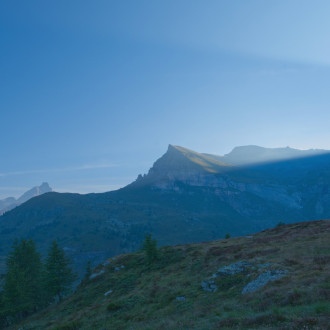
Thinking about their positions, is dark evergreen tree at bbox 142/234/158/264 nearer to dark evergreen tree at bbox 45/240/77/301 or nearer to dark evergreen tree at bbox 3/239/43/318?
dark evergreen tree at bbox 45/240/77/301

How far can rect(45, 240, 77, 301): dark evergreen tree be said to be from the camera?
49312 millimetres

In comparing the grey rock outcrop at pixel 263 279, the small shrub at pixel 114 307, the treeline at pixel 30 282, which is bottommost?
the treeline at pixel 30 282

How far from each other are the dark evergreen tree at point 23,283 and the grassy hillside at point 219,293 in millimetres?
11643

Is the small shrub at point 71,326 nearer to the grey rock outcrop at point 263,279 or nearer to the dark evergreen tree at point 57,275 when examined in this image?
the grey rock outcrop at point 263,279

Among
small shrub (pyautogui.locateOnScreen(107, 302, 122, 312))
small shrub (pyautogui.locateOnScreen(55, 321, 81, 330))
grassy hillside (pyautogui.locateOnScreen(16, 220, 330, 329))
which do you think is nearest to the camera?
grassy hillside (pyautogui.locateOnScreen(16, 220, 330, 329))

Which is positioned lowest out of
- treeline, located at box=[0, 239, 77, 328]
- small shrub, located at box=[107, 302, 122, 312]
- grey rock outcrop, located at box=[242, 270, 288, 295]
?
treeline, located at box=[0, 239, 77, 328]

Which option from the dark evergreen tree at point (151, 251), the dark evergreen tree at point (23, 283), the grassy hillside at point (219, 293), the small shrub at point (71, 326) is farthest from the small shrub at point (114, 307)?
the dark evergreen tree at point (23, 283)

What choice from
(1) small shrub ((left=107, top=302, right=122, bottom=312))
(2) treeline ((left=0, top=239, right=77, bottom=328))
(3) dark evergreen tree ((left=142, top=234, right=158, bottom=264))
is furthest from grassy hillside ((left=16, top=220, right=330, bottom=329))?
(2) treeline ((left=0, top=239, right=77, bottom=328))

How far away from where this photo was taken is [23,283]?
151 feet

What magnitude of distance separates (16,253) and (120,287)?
33521 millimetres

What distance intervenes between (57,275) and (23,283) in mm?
6297

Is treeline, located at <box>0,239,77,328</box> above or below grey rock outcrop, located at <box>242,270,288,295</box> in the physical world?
below

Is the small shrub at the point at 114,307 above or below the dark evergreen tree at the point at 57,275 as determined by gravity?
above

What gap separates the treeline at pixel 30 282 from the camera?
4268cm
